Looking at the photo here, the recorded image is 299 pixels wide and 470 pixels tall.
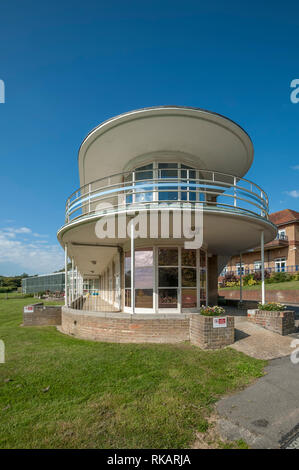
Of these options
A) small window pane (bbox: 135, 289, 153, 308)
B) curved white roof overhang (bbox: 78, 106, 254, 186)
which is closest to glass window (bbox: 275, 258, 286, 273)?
curved white roof overhang (bbox: 78, 106, 254, 186)

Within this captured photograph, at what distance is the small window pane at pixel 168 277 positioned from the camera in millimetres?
10319

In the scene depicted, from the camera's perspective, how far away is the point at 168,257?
10.5 meters

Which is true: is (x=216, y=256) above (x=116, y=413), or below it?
above

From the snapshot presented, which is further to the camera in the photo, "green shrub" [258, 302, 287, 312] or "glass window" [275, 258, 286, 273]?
"glass window" [275, 258, 286, 273]

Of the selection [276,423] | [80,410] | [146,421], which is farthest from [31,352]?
[276,423]

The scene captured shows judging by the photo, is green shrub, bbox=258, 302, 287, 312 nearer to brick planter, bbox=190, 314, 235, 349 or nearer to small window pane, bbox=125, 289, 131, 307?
brick planter, bbox=190, 314, 235, 349

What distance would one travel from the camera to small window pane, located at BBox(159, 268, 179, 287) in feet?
33.9

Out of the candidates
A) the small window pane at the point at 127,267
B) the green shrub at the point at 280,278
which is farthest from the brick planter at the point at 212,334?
the green shrub at the point at 280,278

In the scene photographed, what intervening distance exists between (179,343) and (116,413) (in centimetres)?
411

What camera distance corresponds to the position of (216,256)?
15.5m

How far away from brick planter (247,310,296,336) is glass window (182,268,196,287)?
2.62 meters

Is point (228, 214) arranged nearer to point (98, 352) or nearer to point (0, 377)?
point (98, 352)
